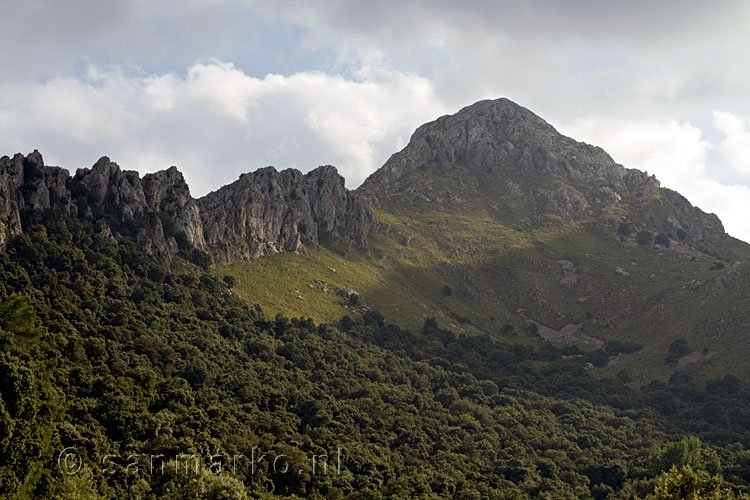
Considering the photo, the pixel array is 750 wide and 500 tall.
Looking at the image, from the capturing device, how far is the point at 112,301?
13588cm

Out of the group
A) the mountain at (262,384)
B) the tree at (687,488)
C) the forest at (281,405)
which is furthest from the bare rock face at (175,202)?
the tree at (687,488)

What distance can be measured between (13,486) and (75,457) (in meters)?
10.1

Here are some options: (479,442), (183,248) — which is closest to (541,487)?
(479,442)

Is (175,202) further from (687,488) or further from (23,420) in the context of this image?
(687,488)

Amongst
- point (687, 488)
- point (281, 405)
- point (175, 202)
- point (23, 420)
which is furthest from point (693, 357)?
point (23, 420)

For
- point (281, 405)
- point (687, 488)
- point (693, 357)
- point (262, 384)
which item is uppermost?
point (693, 357)

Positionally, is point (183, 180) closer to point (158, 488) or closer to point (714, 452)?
point (158, 488)

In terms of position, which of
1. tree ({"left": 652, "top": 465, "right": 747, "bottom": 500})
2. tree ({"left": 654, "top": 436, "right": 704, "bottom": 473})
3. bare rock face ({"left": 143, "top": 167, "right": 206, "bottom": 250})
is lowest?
tree ({"left": 654, "top": 436, "right": 704, "bottom": 473})

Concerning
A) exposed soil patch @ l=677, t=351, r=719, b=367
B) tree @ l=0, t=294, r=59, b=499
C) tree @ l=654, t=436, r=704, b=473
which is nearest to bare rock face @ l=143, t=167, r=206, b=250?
tree @ l=0, t=294, r=59, b=499

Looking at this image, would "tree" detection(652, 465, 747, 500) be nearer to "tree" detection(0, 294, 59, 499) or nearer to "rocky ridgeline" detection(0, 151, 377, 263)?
"tree" detection(0, 294, 59, 499)

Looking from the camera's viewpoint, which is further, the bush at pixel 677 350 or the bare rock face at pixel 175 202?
the bush at pixel 677 350

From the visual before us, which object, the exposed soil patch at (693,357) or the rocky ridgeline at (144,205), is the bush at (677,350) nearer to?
the exposed soil patch at (693,357)

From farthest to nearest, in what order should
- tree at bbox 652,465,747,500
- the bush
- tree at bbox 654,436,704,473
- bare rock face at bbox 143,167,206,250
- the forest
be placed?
1. the bush
2. bare rock face at bbox 143,167,206,250
3. tree at bbox 654,436,704,473
4. the forest
5. tree at bbox 652,465,747,500

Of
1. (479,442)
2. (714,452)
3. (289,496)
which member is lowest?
(289,496)
